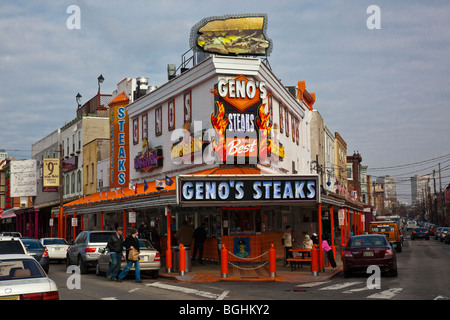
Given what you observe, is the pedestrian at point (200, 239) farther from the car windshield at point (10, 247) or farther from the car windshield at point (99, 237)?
the car windshield at point (10, 247)

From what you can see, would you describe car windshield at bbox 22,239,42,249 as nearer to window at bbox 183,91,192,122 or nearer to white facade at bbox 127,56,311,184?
white facade at bbox 127,56,311,184

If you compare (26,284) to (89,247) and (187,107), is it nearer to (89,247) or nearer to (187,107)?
(89,247)

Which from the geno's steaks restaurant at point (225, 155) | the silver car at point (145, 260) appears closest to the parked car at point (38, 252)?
the silver car at point (145, 260)

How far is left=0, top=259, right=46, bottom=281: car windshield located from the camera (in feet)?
33.8

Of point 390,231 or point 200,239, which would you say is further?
point 390,231

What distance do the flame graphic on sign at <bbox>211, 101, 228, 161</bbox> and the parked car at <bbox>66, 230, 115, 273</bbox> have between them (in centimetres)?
646

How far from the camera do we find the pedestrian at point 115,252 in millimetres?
19797

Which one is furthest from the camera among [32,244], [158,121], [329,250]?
[158,121]

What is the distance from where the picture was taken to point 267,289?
698 inches

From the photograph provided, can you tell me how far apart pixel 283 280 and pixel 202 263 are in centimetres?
720

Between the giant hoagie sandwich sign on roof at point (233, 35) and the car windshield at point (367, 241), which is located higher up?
the giant hoagie sandwich sign on roof at point (233, 35)

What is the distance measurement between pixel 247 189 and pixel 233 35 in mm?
11507

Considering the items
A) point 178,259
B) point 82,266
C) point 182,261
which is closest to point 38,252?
point 82,266

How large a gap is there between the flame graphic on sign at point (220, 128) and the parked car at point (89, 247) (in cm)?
646
